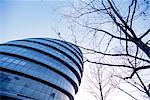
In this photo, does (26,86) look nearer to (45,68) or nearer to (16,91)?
(16,91)

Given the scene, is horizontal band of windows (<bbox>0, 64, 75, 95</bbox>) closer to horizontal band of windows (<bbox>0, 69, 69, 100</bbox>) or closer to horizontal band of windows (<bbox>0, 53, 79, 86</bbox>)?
horizontal band of windows (<bbox>0, 53, 79, 86</bbox>)

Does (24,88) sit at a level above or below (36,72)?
below

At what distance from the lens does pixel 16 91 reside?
79.5 ft

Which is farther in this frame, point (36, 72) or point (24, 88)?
point (36, 72)

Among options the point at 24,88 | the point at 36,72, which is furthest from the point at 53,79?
the point at 24,88

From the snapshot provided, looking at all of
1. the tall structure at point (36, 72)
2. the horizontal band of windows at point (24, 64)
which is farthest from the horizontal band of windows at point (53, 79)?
the horizontal band of windows at point (24, 64)

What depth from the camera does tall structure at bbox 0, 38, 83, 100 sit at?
2503 centimetres

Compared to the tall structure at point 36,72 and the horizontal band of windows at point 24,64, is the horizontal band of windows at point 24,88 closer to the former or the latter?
the tall structure at point 36,72

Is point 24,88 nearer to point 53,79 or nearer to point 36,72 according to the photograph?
point 36,72

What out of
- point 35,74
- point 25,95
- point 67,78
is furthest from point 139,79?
point 67,78

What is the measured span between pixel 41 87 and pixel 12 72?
4.87 metres

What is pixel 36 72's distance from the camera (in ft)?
92.1

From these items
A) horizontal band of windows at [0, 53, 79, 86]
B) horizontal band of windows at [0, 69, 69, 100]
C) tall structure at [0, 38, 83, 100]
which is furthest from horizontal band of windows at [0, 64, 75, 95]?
horizontal band of windows at [0, 69, 69, 100]

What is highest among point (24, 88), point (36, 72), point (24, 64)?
point (24, 64)
